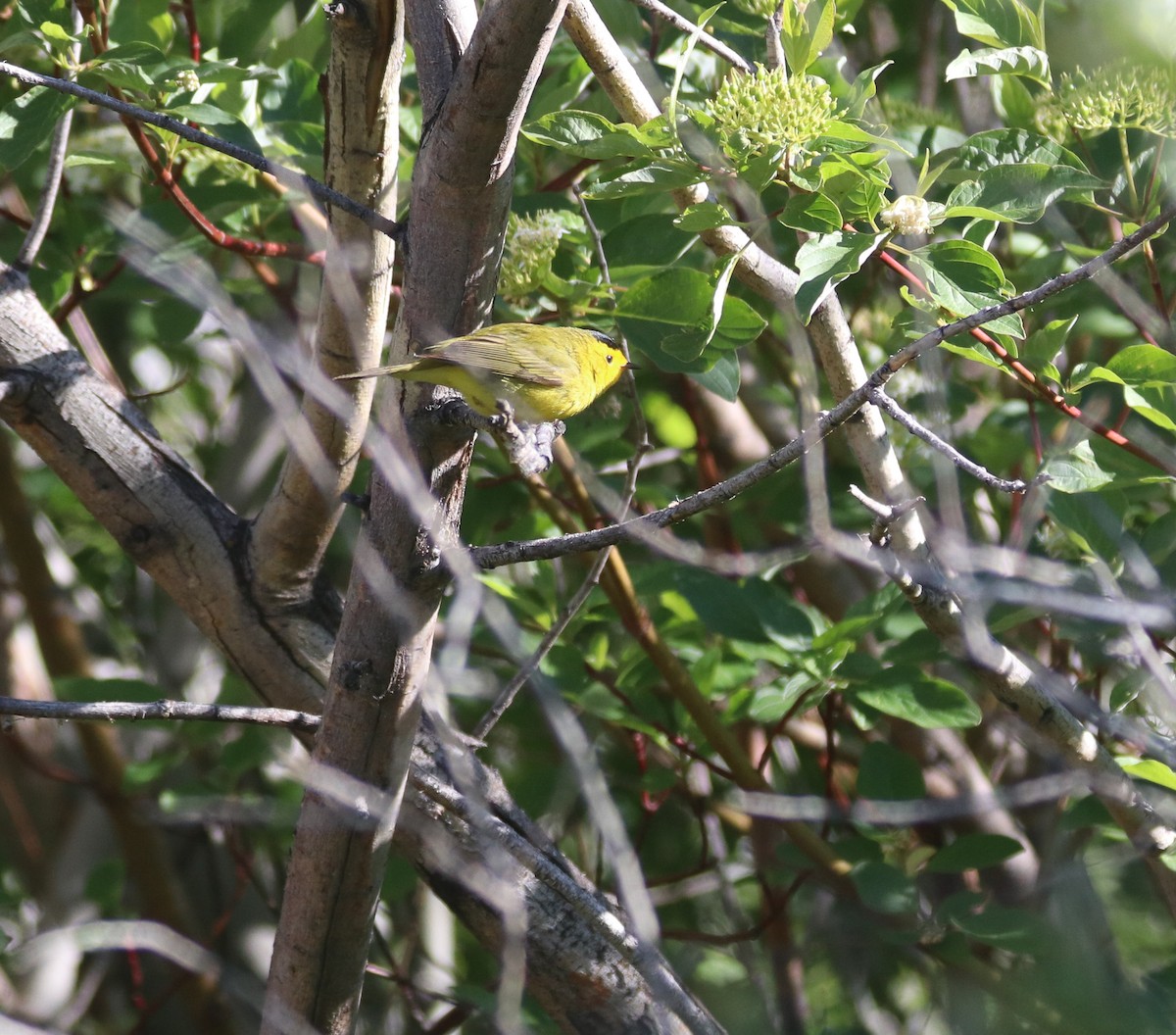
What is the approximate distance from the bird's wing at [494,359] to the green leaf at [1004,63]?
0.80m

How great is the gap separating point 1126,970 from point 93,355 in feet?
8.49

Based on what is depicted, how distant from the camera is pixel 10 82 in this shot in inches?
90.0

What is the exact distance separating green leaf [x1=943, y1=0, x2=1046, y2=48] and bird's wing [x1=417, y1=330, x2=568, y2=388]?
929 mm

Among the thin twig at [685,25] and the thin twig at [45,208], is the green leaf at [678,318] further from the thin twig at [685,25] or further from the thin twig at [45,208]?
the thin twig at [45,208]

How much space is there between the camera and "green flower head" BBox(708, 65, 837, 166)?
1.46 metres

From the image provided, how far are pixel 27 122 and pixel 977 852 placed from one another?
7.03ft

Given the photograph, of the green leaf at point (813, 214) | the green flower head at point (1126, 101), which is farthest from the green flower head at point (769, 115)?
the green flower head at point (1126, 101)

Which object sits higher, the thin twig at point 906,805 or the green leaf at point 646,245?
the green leaf at point 646,245

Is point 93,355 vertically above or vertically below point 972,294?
below

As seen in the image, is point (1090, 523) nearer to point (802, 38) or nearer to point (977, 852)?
point (977, 852)

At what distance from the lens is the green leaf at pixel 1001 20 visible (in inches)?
69.7

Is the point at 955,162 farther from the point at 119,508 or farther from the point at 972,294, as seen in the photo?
the point at 119,508

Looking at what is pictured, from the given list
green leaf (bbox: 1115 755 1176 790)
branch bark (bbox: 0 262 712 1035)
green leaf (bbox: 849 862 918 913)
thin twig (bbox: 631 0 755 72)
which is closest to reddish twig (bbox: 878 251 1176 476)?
thin twig (bbox: 631 0 755 72)

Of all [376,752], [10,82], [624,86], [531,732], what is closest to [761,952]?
[531,732]
